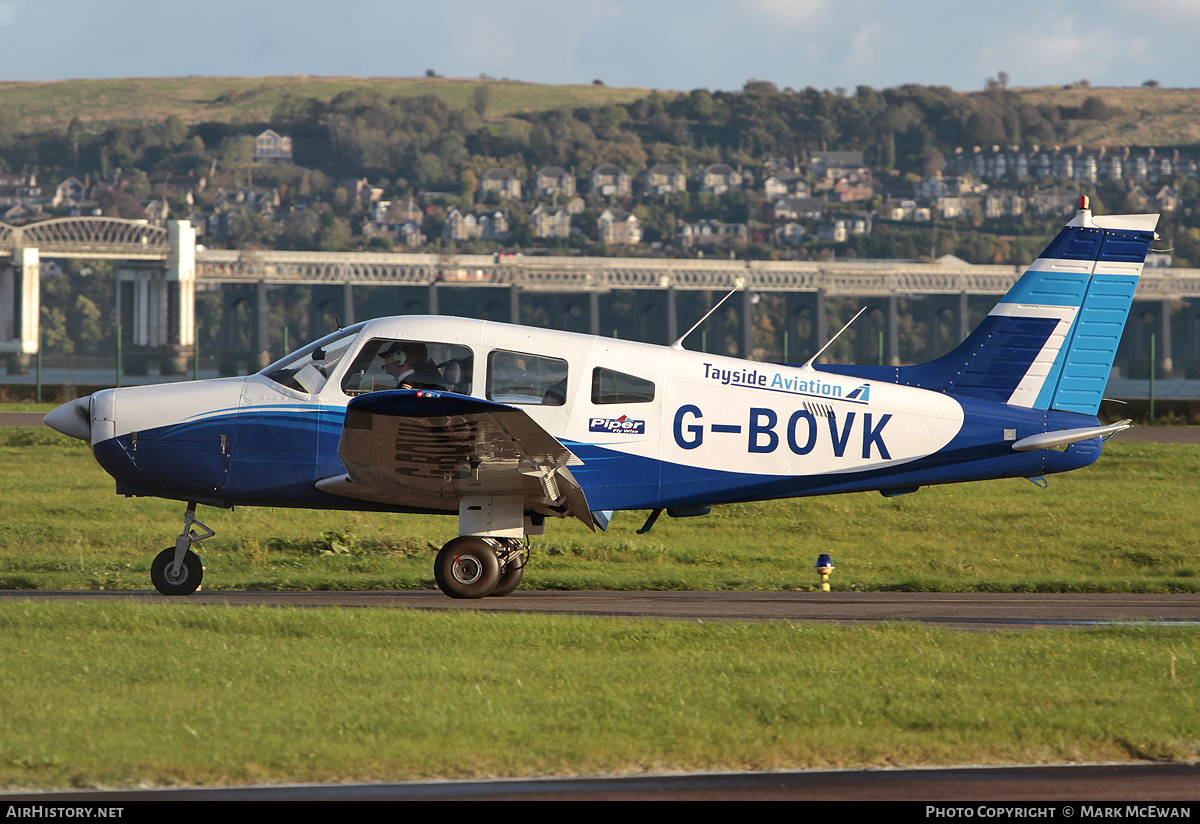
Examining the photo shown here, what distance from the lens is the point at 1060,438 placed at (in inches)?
497

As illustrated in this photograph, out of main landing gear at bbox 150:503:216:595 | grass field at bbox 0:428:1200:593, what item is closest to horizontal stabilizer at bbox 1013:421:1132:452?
grass field at bbox 0:428:1200:593

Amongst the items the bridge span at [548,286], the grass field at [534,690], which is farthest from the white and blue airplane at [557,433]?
the bridge span at [548,286]

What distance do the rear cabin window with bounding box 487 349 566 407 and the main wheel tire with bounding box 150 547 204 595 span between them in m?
3.26

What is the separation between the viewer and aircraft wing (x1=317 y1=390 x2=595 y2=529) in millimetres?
10984

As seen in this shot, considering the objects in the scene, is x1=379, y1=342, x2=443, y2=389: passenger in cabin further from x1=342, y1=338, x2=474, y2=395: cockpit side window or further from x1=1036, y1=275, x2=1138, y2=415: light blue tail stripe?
x1=1036, y1=275, x2=1138, y2=415: light blue tail stripe

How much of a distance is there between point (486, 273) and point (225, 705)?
13267 centimetres

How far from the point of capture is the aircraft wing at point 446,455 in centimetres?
1098

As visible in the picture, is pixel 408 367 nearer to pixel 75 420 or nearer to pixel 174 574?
pixel 174 574

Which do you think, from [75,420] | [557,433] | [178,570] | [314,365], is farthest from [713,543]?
[75,420]

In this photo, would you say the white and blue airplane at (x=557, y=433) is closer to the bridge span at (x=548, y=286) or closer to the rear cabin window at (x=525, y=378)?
the rear cabin window at (x=525, y=378)

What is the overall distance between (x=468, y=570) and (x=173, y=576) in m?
2.74

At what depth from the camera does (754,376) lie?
41.9ft

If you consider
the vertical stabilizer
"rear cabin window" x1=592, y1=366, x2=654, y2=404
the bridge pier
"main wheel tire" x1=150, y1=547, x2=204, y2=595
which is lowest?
"main wheel tire" x1=150, y1=547, x2=204, y2=595

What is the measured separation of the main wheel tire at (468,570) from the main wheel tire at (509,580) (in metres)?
0.39
